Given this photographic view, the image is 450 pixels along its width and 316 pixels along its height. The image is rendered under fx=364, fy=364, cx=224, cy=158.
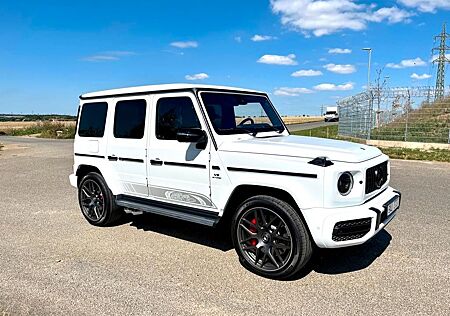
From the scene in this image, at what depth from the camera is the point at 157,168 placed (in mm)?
4613

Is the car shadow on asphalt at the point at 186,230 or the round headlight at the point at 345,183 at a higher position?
the round headlight at the point at 345,183

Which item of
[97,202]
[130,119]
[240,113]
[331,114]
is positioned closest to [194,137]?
[240,113]

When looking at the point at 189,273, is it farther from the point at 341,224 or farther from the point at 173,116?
the point at 173,116

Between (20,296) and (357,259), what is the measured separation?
354 cm

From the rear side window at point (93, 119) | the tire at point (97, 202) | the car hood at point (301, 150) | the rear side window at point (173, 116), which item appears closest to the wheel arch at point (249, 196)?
the car hood at point (301, 150)

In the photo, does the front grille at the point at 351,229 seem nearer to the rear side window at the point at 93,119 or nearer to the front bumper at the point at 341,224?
the front bumper at the point at 341,224

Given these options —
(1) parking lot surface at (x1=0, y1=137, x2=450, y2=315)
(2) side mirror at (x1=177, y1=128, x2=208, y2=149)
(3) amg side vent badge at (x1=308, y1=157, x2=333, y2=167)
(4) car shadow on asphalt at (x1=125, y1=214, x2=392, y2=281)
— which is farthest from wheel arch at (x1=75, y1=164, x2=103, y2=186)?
(3) amg side vent badge at (x1=308, y1=157, x2=333, y2=167)

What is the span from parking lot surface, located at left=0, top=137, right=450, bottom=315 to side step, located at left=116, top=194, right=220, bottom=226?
455 millimetres

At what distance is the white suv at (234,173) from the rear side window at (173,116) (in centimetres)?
1

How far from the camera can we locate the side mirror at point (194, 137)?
4.03 meters

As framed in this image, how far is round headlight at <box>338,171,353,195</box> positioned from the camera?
11.2ft

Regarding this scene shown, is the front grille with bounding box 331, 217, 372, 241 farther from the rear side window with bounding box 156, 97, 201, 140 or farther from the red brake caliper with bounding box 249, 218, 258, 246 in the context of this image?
the rear side window with bounding box 156, 97, 201, 140

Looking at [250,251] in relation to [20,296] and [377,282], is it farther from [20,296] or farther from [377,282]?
[20,296]

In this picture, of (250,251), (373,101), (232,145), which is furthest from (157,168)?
(373,101)
